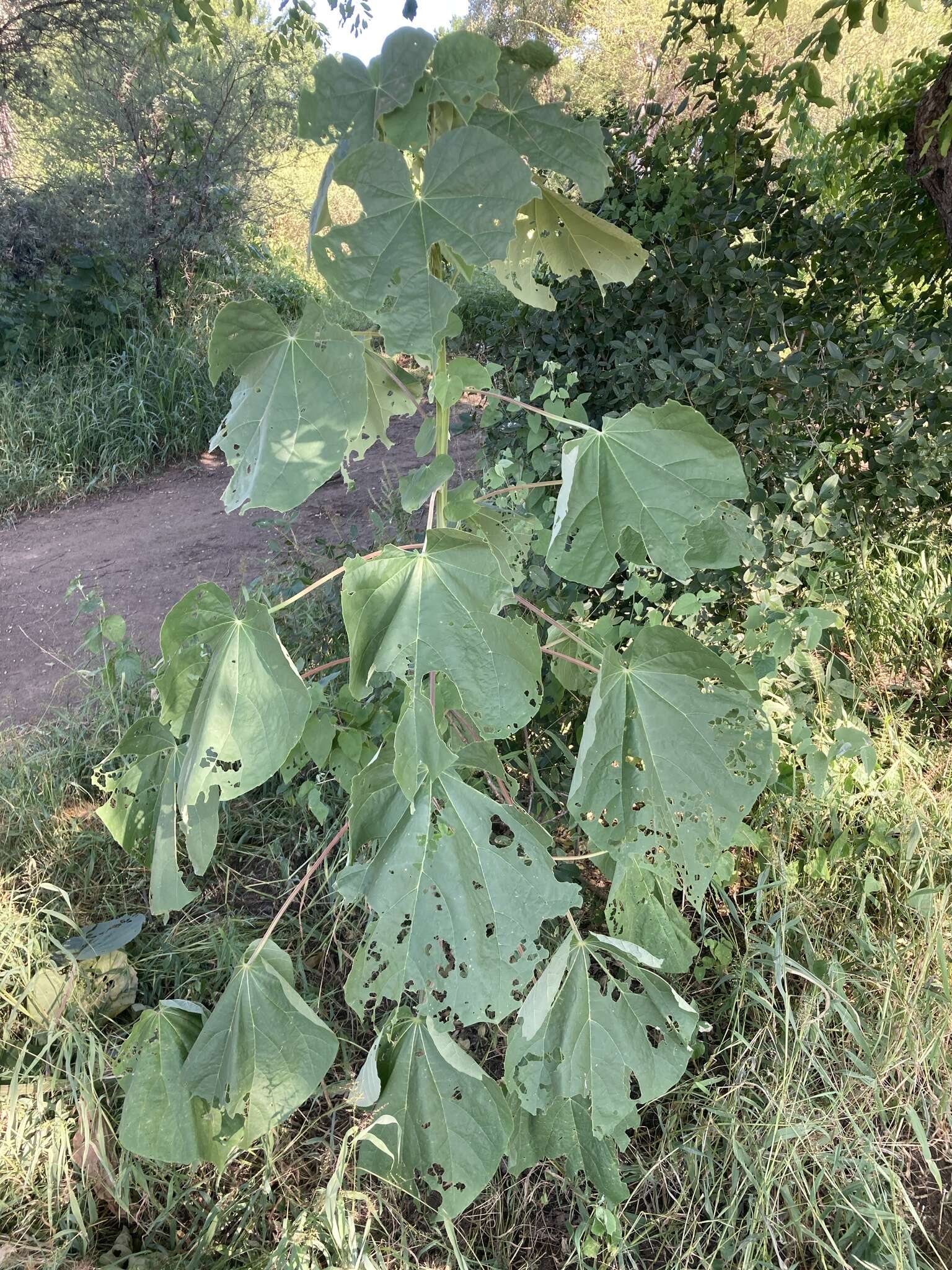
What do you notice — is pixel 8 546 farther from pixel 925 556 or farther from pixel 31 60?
pixel 925 556

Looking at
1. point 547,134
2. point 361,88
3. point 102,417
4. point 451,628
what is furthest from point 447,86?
point 102,417

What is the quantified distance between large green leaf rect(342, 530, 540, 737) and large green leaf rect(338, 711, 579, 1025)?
0.18 metres

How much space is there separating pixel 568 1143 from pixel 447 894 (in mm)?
632

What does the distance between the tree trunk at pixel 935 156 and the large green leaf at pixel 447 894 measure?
7.31 ft

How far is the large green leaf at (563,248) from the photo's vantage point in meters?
1.40

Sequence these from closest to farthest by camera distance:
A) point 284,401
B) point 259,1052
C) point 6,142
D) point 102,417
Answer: point 284,401
point 259,1052
point 102,417
point 6,142

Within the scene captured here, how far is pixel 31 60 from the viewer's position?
5945mm

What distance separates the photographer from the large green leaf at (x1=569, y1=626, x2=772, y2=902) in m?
1.29

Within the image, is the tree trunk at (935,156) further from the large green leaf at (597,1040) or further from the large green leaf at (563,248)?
the large green leaf at (597,1040)

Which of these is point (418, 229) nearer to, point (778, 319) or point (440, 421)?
point (440, 421)

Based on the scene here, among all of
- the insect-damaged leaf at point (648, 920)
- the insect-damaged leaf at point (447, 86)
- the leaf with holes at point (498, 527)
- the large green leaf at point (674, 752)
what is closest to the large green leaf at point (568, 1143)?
the insect-damaged leaf at point (648, 920)

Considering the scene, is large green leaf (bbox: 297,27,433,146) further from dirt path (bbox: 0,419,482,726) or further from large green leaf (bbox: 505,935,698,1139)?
dirt path (bbox: 0,419,482,726)

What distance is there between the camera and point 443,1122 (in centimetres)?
146

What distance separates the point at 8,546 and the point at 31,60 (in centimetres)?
382
